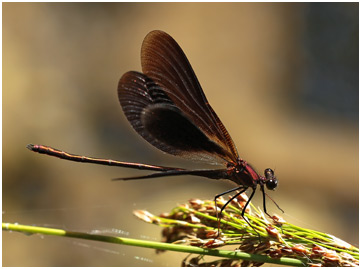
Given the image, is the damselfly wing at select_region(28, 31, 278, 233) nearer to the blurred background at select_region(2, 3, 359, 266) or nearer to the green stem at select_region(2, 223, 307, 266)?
the green stem at select_region(2, 223, 307, 266)

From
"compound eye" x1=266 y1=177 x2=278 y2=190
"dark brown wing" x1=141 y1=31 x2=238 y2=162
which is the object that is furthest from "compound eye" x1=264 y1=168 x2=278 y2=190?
"dark brown wing" x1=141 y1=31 x2=238 y2=162

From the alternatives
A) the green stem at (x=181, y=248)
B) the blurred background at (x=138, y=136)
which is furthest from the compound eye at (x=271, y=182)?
the blurred background at (x=138, y=136)

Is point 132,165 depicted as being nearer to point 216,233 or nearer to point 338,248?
point 216,233

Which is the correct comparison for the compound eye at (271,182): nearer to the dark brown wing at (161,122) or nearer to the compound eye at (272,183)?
the compound eye at (272,183)

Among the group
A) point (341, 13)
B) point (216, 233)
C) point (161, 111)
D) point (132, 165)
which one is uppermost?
point (341, 13)

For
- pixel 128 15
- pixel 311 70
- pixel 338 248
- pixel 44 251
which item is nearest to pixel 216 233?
pixel 338 248

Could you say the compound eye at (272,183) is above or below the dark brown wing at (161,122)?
below
